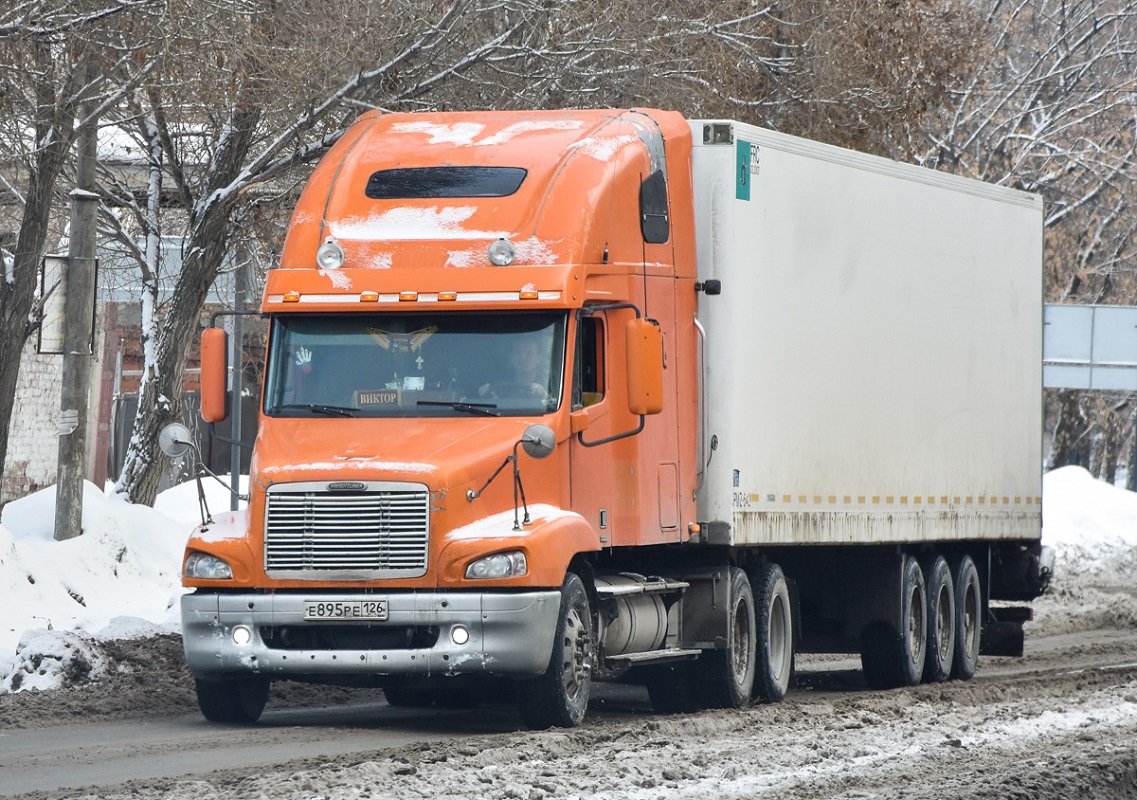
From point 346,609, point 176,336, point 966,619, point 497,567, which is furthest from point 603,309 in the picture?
point 176,336

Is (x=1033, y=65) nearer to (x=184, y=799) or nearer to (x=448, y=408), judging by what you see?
(x=448, y=408)

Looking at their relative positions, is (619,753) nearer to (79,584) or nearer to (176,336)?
(79,584)

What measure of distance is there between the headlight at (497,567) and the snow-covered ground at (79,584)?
364 centimetres

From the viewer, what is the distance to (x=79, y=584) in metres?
16.8

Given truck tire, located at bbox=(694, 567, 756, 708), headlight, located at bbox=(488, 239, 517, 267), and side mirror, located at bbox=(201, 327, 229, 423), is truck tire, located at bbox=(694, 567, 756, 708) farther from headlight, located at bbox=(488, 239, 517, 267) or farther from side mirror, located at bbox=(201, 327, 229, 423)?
side mirror, located at bbox=(201, 327, 229, 423)

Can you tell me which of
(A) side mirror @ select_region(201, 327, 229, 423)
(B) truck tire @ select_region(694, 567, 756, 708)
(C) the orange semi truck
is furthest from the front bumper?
(B) truck tire @ select_region(694, 567, 756, 708)

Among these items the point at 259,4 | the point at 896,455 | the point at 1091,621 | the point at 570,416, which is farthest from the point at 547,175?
the point at 1091,621

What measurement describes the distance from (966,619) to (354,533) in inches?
338

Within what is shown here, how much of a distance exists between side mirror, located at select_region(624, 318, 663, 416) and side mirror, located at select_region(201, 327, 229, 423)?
2466 mm

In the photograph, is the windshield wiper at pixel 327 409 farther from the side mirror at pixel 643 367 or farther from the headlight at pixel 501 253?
the side mirror at pixel 643 367

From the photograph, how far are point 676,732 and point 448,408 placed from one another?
2302 millimetres

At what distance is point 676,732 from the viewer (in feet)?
38.9

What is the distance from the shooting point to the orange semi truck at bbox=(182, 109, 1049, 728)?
1163 centimetres

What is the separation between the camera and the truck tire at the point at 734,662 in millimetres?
14000
